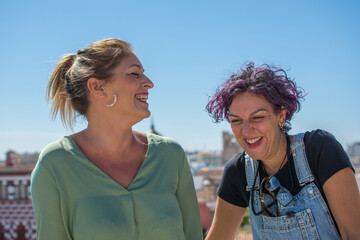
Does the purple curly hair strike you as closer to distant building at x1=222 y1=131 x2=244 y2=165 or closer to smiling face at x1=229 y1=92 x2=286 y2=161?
smiling face at x1=229 y1=92 x2=286 y2=161

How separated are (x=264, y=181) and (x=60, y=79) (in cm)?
126

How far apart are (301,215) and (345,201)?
0.22 metres

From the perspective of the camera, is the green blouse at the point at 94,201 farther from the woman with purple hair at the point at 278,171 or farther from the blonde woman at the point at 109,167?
the woman with purple hair at the point at 278,171

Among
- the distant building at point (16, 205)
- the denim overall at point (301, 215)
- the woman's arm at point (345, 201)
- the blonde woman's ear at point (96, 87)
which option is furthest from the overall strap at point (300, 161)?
the distant building at point (16, 205)

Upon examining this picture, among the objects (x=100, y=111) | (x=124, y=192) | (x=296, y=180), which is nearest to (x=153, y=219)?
(x=124, y=192)

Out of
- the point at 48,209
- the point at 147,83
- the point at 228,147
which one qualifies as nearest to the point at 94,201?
the point at 48,209

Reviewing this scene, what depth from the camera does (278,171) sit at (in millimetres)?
2004

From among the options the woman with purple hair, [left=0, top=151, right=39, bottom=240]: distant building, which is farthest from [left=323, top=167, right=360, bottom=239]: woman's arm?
[left=0, top=151, right=39, bottom=240]: distant building

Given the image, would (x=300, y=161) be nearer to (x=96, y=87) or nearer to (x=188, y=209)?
(x=188, y=209)

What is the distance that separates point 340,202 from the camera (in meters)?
1.73

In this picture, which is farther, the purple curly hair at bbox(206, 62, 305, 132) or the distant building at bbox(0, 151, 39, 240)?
the distant building at bbox(0, 151, 39, 240)

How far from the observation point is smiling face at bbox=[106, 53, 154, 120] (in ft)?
6.19

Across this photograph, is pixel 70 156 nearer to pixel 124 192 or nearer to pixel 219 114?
pixel 124 192

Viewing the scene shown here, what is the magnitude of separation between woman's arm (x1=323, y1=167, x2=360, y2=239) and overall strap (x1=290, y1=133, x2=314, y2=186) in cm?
11
